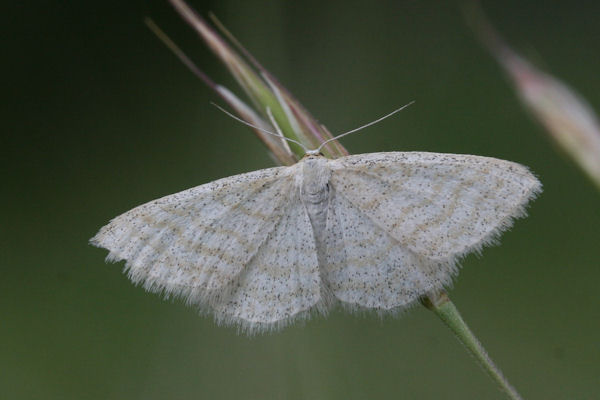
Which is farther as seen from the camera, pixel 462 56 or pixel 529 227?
pixel 462 56

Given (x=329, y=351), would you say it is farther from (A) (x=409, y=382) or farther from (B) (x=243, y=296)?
(B) (x=243, y=296)

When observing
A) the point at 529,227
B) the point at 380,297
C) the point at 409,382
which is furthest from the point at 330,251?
the point at 529,227

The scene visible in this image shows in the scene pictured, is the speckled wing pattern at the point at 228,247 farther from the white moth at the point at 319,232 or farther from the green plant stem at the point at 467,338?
the green plant stem at the point at 467,338

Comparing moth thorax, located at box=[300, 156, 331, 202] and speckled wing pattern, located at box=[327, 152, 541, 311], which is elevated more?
moth thorax, located at box=[300, 156, 331, 202]


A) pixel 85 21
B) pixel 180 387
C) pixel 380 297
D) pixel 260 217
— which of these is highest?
pixel 85 21

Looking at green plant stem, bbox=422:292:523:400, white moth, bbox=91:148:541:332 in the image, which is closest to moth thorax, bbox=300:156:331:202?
white moth, bbox=91:148:541:332

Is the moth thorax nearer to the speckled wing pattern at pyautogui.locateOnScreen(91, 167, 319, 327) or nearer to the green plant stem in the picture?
the speckled wing pattern at pyautogui.locateOnScreen(91, 167, 319, 327)
